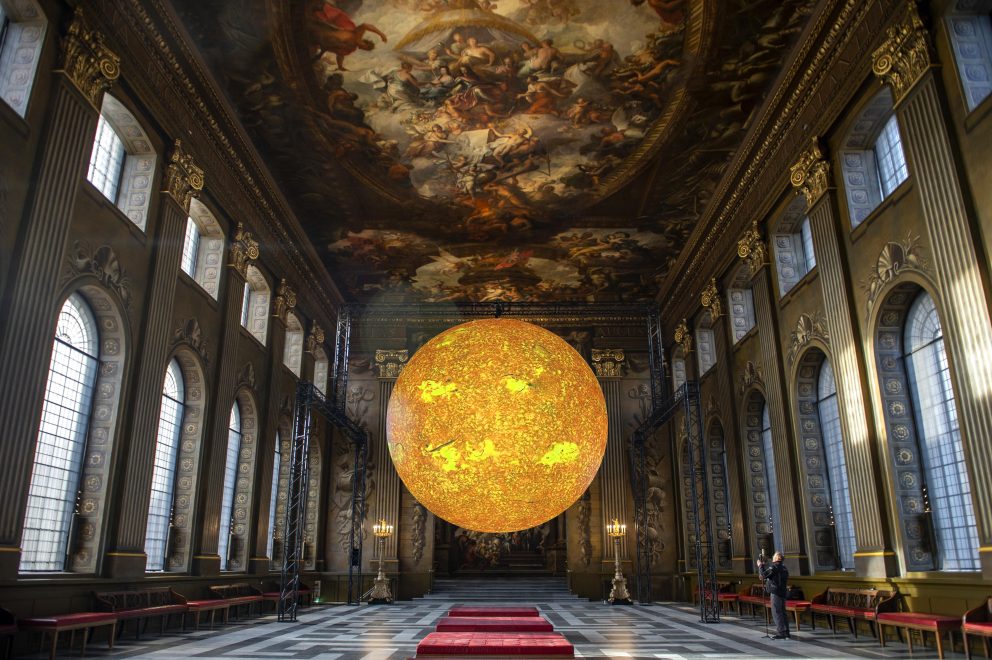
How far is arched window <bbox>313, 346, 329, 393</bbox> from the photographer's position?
23062mm

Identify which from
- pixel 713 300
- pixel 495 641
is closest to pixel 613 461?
pixel 713 300

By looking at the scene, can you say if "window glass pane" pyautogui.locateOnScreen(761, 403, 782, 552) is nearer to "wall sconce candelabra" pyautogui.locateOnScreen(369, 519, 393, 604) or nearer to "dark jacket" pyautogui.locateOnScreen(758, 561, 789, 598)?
"dark jacket" pyautogui.locateOnScreen(758, 561, 789, 598)

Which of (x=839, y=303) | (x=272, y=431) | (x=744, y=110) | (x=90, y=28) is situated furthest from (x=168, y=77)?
(x=839, y=303)

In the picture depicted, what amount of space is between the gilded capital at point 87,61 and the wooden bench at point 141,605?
22.9ft

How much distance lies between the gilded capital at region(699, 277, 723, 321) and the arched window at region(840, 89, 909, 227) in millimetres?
6255

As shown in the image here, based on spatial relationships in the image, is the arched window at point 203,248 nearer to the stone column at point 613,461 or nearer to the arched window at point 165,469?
the arched window at point 165,469

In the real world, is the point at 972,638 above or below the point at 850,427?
below

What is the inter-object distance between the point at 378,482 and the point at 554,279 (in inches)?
342

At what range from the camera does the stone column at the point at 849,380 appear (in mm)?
10836

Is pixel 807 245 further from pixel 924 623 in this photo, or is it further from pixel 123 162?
pixel 123 162

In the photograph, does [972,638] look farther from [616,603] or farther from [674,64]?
[616,603]

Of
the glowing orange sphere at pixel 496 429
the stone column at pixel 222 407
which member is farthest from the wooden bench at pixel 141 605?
the glowing orange sphere at pixel 496 429

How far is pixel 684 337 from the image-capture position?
70.1 feet

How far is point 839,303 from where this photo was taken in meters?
11.9
